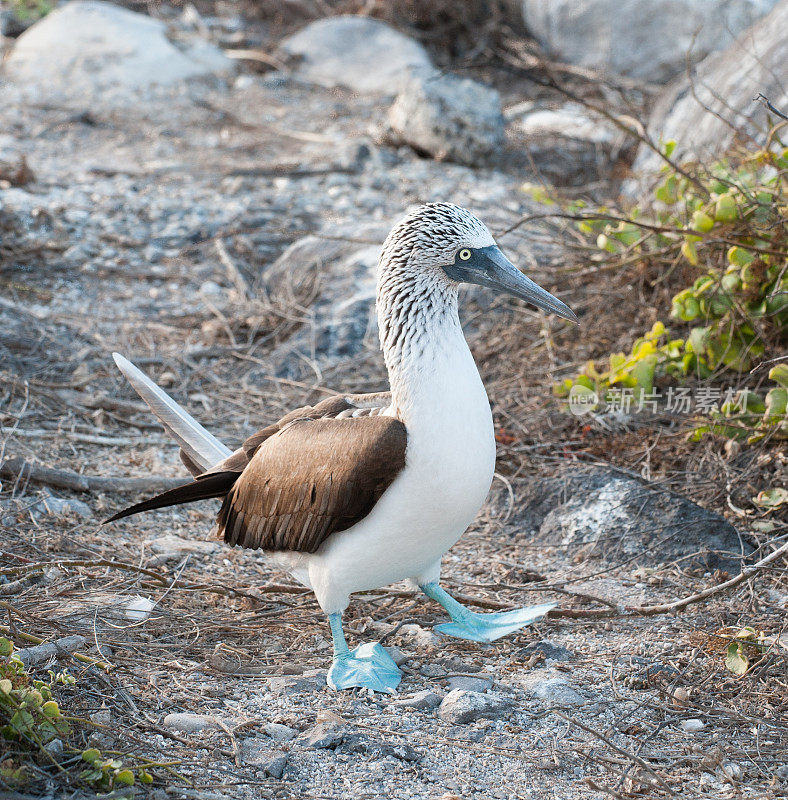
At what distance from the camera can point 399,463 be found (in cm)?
284

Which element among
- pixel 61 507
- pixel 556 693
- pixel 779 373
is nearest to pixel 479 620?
pixel 556 693

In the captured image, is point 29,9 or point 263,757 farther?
point 29,9

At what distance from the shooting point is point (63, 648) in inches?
111

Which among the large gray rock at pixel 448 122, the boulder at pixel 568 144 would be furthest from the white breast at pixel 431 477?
the large gray rock at pixel 448 122

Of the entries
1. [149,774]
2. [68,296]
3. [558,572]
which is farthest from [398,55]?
[149,774]

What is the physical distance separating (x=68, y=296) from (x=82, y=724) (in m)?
4.12

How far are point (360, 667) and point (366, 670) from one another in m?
0.03

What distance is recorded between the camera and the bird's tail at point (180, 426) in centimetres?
367

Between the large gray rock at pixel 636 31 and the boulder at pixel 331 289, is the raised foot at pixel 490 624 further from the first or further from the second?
the large gray rock at pixel 636 31

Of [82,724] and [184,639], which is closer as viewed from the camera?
[82,724]

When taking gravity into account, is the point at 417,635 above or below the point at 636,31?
below

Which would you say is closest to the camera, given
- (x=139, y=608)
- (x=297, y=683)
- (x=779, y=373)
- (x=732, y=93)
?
(x=297, y=683)

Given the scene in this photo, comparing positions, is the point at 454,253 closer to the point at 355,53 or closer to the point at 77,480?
the point at 77,480

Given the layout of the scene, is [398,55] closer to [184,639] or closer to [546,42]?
[546,42]
